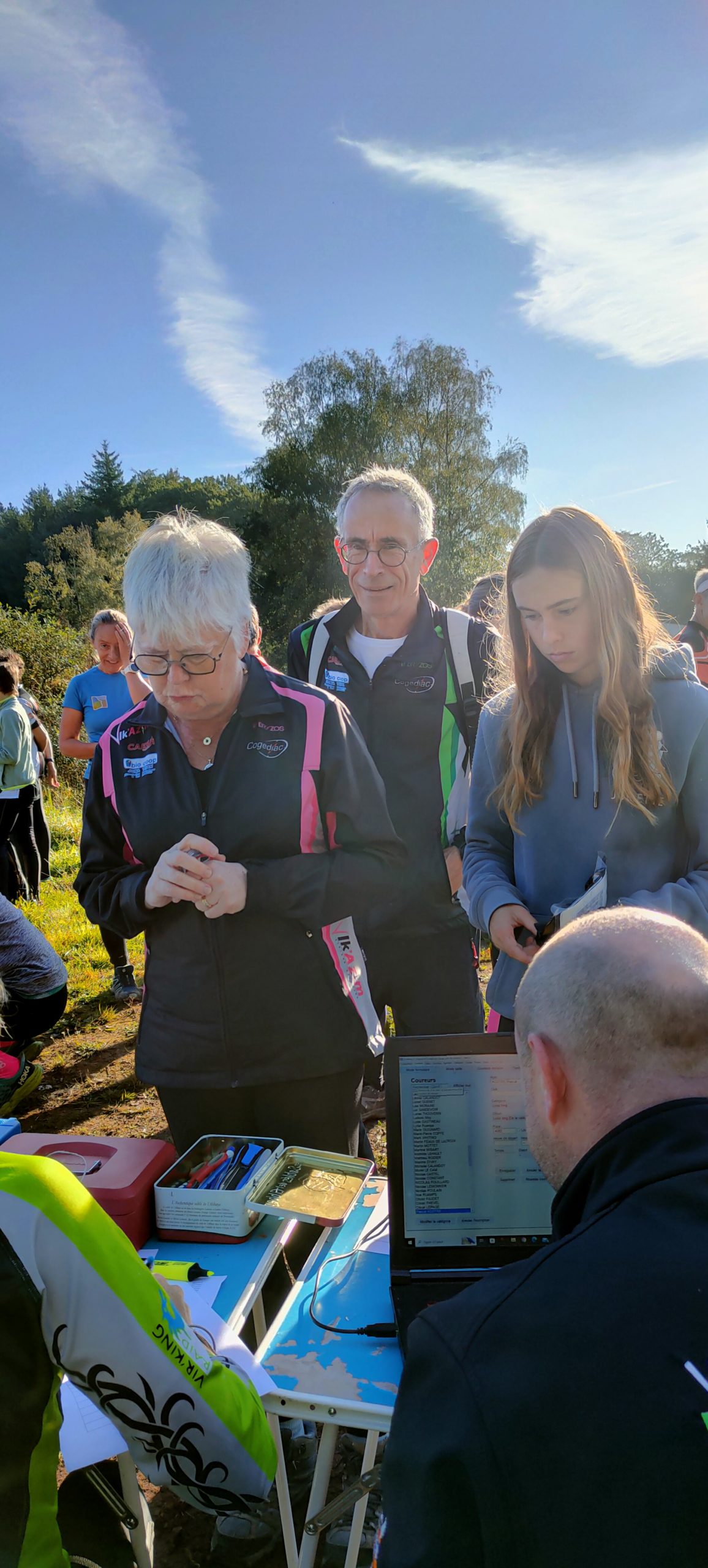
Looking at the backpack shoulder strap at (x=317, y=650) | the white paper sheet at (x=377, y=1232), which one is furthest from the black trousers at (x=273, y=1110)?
the backpack shoulder strap at (x=317, y=650)

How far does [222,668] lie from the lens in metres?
2.00

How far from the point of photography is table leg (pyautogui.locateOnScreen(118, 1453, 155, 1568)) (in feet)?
5.09

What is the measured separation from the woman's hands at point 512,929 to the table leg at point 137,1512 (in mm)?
1178

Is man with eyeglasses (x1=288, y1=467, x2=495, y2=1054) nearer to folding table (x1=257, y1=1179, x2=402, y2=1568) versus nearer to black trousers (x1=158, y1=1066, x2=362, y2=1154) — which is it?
black trousers (x1=158, y1=1066, x2=362, y2=1154)

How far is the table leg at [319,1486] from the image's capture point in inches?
58.3

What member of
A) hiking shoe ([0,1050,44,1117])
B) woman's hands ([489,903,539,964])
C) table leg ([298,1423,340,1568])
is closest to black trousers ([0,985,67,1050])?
hiking shoe ([0,1050,44,1117])

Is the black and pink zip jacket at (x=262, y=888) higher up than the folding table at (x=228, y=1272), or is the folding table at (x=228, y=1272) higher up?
the black and pink zip jacket at (x=262, y=888)

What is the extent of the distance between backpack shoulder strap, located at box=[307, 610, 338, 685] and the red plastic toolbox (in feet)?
4.74

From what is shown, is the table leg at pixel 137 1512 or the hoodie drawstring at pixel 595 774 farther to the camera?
the hoodie drawstring at pixel 595 774

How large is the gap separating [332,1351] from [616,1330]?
3.10 feet

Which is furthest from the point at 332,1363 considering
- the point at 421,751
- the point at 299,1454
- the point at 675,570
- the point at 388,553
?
the point at 675,570

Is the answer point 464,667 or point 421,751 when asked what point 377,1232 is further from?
point 464,667

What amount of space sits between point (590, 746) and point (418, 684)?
80 cm

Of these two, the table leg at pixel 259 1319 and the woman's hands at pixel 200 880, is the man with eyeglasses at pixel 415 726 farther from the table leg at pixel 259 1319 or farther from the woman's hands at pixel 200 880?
the table leg at pixel 259 1319
